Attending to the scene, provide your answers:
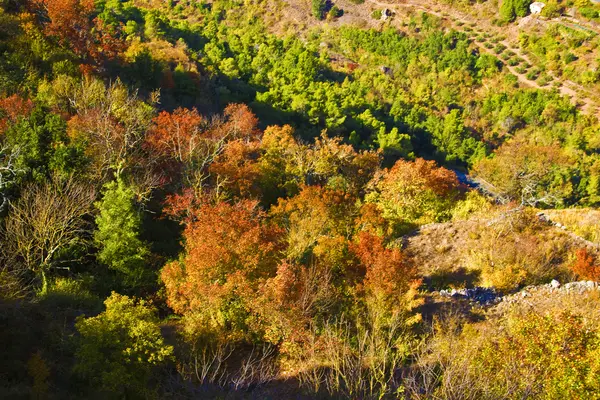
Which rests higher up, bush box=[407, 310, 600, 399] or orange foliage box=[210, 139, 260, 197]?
bush box=[407, 310, 600, 399]

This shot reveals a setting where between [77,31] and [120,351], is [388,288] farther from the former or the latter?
[77,31]

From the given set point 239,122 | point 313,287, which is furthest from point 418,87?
point 313,287

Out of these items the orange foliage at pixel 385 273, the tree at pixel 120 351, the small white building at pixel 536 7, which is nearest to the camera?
the tree at pixel 120 351

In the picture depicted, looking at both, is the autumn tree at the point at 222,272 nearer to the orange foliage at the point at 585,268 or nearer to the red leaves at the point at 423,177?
the red leaves at the point at 423,177

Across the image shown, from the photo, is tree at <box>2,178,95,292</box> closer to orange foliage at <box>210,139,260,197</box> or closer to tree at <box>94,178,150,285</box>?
tree at <box>94,178,150,285</box>

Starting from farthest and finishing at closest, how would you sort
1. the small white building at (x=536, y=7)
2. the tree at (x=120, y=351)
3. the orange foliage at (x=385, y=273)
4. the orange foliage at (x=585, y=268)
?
the small white building at (x=536, y=7) → the orange foliage at (x=585, y=268) → the orange foliage at (x=385, y=273) → the tree at (x=120, y=351)

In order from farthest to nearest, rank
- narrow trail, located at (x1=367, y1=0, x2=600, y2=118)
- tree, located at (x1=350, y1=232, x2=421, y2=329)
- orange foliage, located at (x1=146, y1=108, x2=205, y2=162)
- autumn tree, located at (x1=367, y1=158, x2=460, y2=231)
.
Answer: narrow trail, located at (x1=367, y1=0, x2=600, y2=118) < autumn tree, located at (x1=367, y1=158, x2=460, y2=231) < orange foliage, located at (x1=146, y1=108, x2=205, y2=162) < tree, located at (x1=350, y1=232, x2=421, y2=329)

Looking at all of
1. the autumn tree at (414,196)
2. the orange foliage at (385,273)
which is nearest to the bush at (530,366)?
the orange foliage at (385,273)

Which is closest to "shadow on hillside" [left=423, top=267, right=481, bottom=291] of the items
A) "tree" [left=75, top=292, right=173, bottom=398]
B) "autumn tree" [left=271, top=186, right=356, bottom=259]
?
"autumn tree" [left=271, top=186, right=356, bottom=259]
